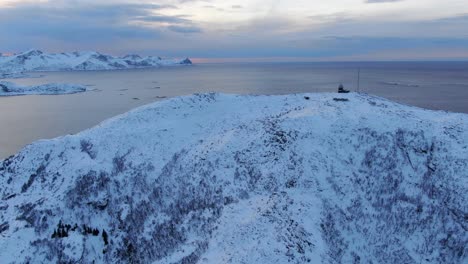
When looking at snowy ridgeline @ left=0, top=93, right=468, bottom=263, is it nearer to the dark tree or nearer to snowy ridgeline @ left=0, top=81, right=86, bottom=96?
the dark tree

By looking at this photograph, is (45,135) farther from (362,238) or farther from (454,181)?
(454,181)

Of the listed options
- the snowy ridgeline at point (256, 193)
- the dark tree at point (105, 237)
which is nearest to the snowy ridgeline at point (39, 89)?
the snowy ridgeline at point (256, 193)

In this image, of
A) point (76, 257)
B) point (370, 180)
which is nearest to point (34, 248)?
point (76, 257)

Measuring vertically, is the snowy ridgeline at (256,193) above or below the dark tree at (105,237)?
above

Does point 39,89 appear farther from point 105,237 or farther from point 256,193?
point 256,193

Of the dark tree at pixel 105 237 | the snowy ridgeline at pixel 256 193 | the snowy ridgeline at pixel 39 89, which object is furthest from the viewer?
the snowy ridgeline at pixel 39 89

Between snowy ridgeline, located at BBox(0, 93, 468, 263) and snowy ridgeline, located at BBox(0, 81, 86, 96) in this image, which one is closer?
snowy ridgeline, located at BBox(0, 93, 468, 263)

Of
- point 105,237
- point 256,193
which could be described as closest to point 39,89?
point 105,237

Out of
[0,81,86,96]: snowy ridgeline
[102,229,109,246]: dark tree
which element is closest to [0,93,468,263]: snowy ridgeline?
[102,229,109,246]: dark tree

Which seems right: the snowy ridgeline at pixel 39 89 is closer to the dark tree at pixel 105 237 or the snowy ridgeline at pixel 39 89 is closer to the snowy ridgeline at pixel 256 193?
the snowy ridgeline at pixel 256 193
